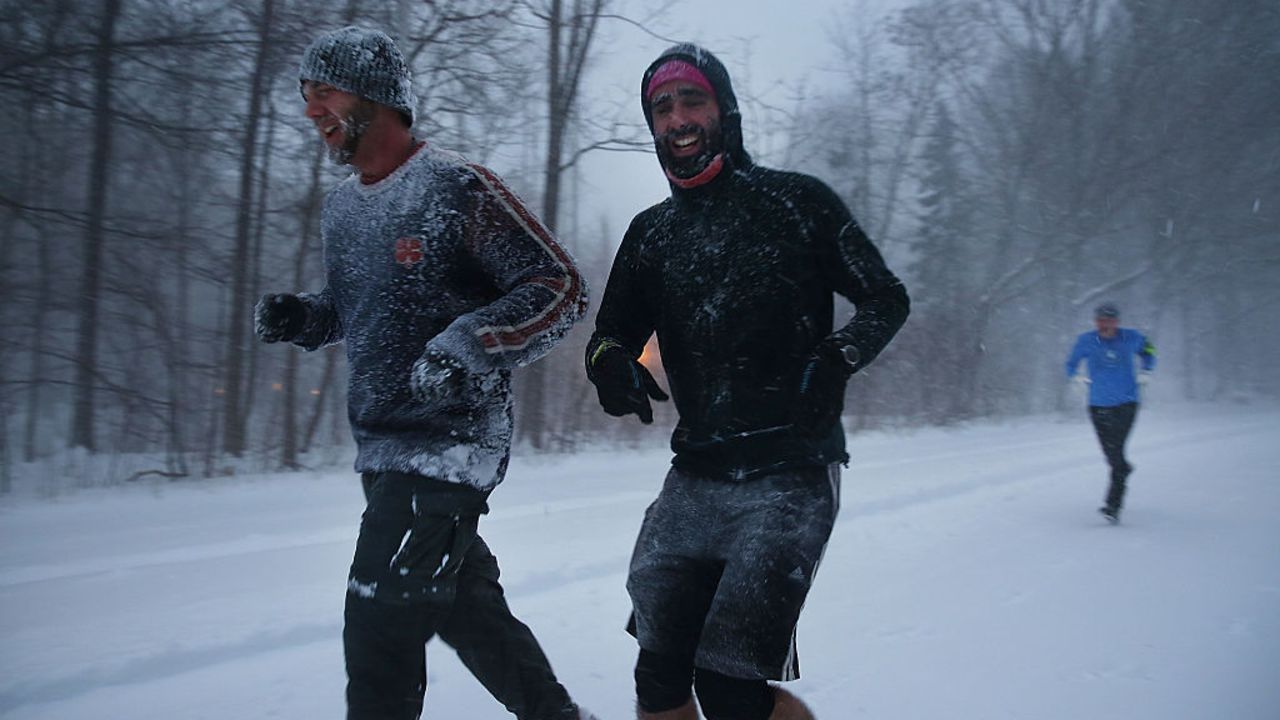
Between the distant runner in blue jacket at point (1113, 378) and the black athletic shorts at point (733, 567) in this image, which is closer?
the black athletic shorts at point (733, 567)

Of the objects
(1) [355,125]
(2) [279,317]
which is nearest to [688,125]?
(1) [355,125]

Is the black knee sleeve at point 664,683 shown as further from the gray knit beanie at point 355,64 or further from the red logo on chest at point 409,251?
the gray knit beanie at point 355,64

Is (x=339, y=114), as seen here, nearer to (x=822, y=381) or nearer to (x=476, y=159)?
(x=822, y=381)

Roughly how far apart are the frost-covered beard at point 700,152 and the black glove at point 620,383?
50 centimetres

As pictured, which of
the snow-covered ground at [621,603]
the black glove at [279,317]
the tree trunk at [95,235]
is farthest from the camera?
the tree trunk at [95,235]

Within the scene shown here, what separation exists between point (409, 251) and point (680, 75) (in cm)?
82

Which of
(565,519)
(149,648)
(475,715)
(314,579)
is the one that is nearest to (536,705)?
(475,715)

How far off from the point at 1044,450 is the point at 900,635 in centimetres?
950

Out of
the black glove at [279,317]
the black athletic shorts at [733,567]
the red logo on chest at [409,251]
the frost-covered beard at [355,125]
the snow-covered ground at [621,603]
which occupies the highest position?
the frost-covered beard at [355,125]

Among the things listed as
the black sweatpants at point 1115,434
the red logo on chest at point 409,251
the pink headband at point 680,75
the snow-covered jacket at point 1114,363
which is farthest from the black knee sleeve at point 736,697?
the snow-covered jacket at point 1114,363

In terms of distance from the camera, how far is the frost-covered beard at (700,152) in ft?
7.02

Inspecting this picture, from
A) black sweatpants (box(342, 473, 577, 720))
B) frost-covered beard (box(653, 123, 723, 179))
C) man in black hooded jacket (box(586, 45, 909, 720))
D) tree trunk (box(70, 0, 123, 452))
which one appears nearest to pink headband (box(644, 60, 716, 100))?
man in black hooded jacket (box(586, 45, 909, 720))

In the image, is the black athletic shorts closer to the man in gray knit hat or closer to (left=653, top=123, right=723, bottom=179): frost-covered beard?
the man in gray knit hat

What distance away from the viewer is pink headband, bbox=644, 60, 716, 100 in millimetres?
2135
